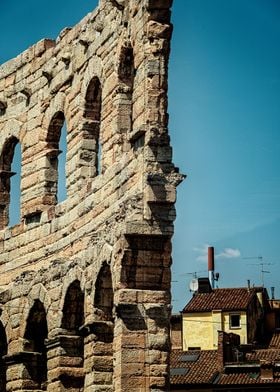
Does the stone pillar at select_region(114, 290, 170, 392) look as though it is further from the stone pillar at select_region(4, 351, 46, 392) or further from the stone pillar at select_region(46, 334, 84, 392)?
the stone pillar at select_region(4, 351, 46, 392)

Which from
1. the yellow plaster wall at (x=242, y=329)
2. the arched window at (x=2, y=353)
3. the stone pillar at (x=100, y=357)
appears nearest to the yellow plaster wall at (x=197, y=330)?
the yellow plaster wall at (x=242, y=329)

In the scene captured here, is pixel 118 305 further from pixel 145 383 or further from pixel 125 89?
pixel 125 89

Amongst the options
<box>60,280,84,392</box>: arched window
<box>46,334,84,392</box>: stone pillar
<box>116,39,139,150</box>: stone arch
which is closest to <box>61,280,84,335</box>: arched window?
<box>60,280,84,392</box>: arched window

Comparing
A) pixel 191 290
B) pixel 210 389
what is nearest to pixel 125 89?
pixel 210 389

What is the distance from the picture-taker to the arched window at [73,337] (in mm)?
22922

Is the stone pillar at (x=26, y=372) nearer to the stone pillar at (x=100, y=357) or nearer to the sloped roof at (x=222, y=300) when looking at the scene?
the stone pillar at (x=100, y=357)

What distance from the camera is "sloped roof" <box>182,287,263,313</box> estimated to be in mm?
51156

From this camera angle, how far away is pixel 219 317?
51.1m

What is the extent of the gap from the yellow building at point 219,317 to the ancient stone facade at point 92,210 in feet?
82.9

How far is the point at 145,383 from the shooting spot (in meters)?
19.3

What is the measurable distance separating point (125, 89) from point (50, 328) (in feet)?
16.5

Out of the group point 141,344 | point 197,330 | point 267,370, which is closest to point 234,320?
point 197,330

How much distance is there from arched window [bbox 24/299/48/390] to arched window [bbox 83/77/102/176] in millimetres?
→ 3254

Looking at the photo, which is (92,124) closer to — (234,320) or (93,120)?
(93,120)
